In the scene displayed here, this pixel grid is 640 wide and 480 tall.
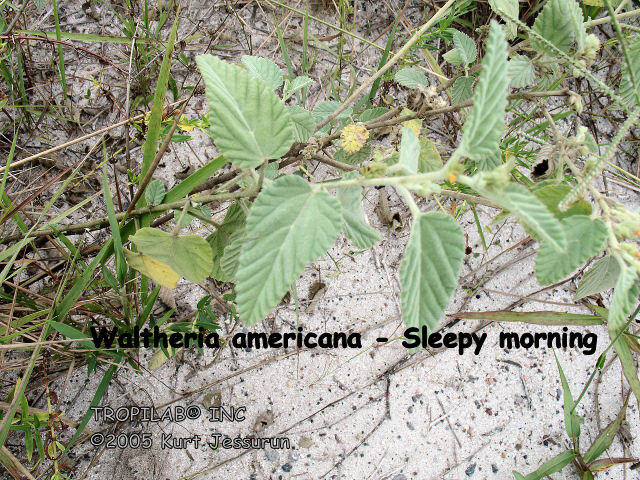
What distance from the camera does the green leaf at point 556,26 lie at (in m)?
1.01

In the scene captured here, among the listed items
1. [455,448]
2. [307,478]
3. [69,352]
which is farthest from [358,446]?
[69,352]

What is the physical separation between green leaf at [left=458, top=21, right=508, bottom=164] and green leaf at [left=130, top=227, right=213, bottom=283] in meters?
0.56

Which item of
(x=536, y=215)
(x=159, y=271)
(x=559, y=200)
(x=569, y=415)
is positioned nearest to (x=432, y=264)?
(x=536, y=215)

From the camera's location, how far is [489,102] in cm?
68

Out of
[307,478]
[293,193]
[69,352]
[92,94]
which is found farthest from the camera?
[92,94]

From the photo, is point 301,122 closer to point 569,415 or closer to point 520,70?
point 520,70

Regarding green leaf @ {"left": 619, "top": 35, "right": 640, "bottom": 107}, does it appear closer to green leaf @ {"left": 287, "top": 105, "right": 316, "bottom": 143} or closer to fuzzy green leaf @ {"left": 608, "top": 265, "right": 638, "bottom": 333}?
fuzzy green leaf @ {"left": 608, "top": 265, "right": 638, "bottom": 333}

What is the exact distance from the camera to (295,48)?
1.85 meters

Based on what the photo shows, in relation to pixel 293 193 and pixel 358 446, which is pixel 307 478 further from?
pixel 293 193

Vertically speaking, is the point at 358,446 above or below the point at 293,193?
below

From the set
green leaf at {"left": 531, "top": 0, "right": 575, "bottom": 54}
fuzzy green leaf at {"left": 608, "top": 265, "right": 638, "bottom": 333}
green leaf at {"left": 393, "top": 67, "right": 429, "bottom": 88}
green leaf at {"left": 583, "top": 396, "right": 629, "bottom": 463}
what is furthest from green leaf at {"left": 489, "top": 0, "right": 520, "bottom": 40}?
green leaf at {"left": 583, "top": 396, "right": 629, "bottom": 463}

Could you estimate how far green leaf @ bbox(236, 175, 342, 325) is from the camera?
723mm

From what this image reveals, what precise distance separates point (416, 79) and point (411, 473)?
1165mm

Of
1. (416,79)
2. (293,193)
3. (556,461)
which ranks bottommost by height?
(556,461)
